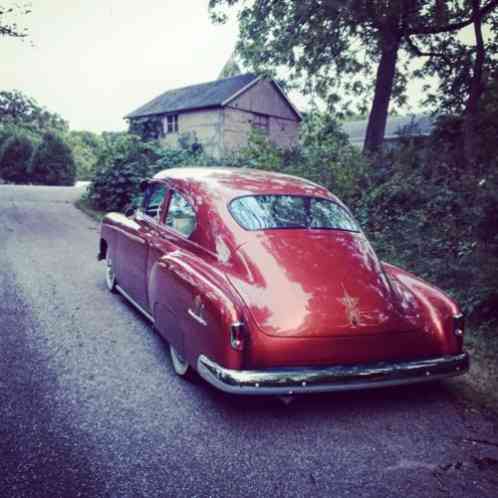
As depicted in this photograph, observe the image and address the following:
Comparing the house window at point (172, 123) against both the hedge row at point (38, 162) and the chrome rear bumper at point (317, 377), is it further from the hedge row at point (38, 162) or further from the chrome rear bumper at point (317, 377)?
the chrome rear bumper at point (317, 377)

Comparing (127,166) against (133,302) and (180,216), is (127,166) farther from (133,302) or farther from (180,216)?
(180,216)

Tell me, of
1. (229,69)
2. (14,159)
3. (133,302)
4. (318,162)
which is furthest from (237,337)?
(229,69)

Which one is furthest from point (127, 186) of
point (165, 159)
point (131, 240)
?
point (131, 240)

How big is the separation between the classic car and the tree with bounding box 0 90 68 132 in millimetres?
74046

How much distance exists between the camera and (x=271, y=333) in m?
3.09

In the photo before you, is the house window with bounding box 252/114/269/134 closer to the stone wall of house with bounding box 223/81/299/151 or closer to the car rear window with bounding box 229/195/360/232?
the stone wall of house with bounding box 223/81/299/151

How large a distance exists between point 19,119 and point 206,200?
79.8 m

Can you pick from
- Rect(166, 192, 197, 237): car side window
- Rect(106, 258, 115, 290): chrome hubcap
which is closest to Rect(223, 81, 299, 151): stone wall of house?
Rect(106, 258, 115, 290): chrome hubcap

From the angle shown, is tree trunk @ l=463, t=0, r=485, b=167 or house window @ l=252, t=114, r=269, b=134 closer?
tree trunk @ l=463, t=0, r=485, b=167

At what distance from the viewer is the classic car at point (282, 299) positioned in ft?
10.1

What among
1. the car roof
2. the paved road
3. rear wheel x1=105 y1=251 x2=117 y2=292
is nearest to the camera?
the paved road

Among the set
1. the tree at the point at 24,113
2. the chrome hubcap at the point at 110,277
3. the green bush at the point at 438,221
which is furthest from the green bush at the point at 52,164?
the tree at the point at 24,113

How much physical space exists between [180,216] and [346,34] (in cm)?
1251

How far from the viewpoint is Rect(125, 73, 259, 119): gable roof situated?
102 feet
